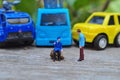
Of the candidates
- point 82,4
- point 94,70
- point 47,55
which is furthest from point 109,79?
point 82,4

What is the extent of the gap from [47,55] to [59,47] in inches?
43.3

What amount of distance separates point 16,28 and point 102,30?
12.3 ft

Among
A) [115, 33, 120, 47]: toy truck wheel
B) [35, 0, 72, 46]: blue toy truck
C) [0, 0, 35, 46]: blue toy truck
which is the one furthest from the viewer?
[115, 33, 120, 47]: toy truck wheel

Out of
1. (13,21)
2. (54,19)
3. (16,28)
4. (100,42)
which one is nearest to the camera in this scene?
(16,28)

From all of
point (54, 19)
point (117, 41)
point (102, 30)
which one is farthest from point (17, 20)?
point (117, 41)

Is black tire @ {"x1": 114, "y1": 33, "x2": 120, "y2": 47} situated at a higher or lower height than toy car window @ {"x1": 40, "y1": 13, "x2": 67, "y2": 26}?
lower

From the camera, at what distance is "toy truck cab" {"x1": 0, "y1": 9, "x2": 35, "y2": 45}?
16094 mm

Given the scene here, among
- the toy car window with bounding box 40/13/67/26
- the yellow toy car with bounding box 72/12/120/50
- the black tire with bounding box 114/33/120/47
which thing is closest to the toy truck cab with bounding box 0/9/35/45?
the toy car window with bounding box 40/13/67/26

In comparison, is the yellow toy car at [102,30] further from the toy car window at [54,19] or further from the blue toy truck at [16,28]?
the blue toy truck at [16,28]

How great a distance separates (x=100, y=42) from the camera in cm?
1659

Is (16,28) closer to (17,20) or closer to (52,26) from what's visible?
(17,20)

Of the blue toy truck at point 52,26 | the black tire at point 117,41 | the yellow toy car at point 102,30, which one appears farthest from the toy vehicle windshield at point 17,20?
the black tire at point 117,41

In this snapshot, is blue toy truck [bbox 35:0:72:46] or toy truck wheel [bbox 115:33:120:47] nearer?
blue toy truck [bbox 35:0:72:46]

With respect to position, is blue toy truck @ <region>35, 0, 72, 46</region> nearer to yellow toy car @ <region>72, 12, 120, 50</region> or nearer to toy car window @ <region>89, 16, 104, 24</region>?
yellow toy car @ <region>72, 12, 120, 50</region>
